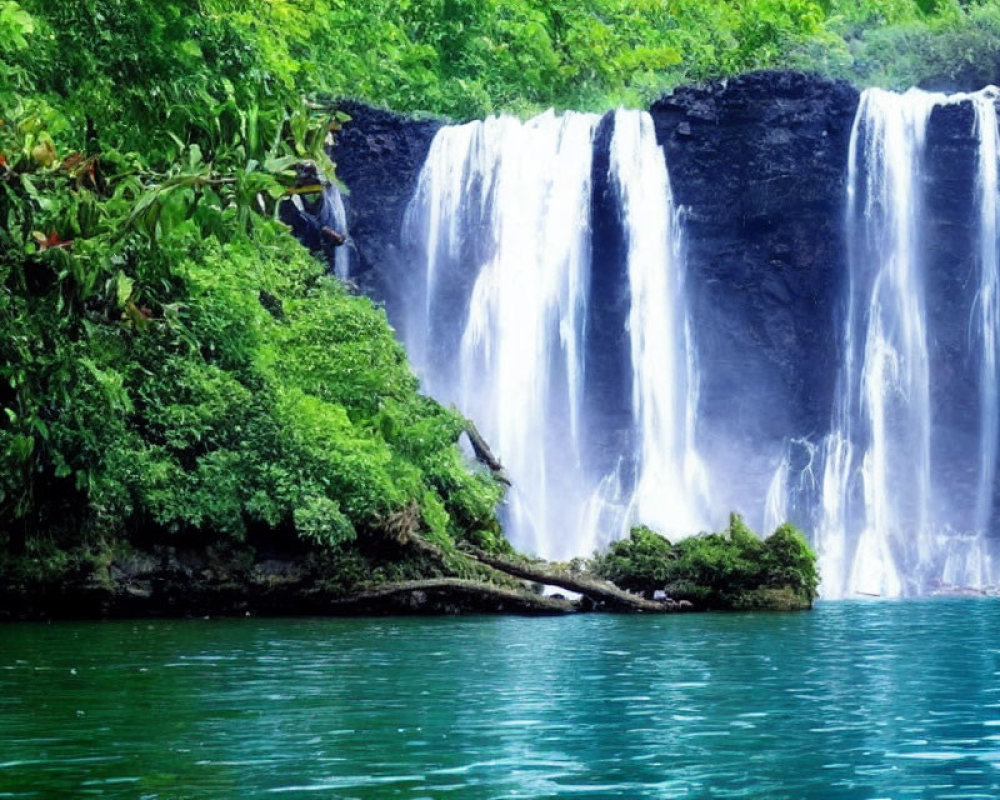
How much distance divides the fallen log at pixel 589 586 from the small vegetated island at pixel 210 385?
41mm

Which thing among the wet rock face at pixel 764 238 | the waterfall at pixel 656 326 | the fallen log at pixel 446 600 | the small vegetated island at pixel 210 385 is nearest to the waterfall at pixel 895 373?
the wet rock face at pixel 764 238

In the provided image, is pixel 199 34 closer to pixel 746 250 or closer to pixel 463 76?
pixel 746 250

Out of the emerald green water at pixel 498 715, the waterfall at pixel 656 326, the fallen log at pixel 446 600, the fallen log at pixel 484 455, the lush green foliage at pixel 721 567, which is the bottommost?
the emerald green water at pixel 498 715

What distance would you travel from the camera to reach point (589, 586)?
914 inches

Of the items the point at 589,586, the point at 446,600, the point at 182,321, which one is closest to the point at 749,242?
the point at 589,586

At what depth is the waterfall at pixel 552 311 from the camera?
3759 centimetres

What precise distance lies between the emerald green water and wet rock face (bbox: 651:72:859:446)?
20.6 metres

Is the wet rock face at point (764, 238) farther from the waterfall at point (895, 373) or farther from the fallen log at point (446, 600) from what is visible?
the fallen log at point (446, 600)

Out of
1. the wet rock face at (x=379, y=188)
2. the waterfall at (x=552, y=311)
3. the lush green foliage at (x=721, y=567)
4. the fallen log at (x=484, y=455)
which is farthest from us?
the wet rock face at (x=379, y=188)

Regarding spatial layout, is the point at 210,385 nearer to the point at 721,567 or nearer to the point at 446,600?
the point at 446,600

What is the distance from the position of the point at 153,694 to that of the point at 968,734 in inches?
208

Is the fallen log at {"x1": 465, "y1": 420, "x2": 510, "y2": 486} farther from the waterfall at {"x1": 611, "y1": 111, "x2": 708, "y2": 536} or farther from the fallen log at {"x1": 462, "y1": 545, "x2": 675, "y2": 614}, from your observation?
the waterfall at {"x1": 611, "y1": 111, "x2": 708, "y2": 536}

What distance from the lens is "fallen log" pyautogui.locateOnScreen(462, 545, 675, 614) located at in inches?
904

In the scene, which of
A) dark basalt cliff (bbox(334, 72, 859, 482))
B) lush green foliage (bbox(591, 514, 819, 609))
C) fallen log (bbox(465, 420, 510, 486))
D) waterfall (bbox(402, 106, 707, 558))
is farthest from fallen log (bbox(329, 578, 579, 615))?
dark basalt cliff (bbox(334, 72, 859, 482))
